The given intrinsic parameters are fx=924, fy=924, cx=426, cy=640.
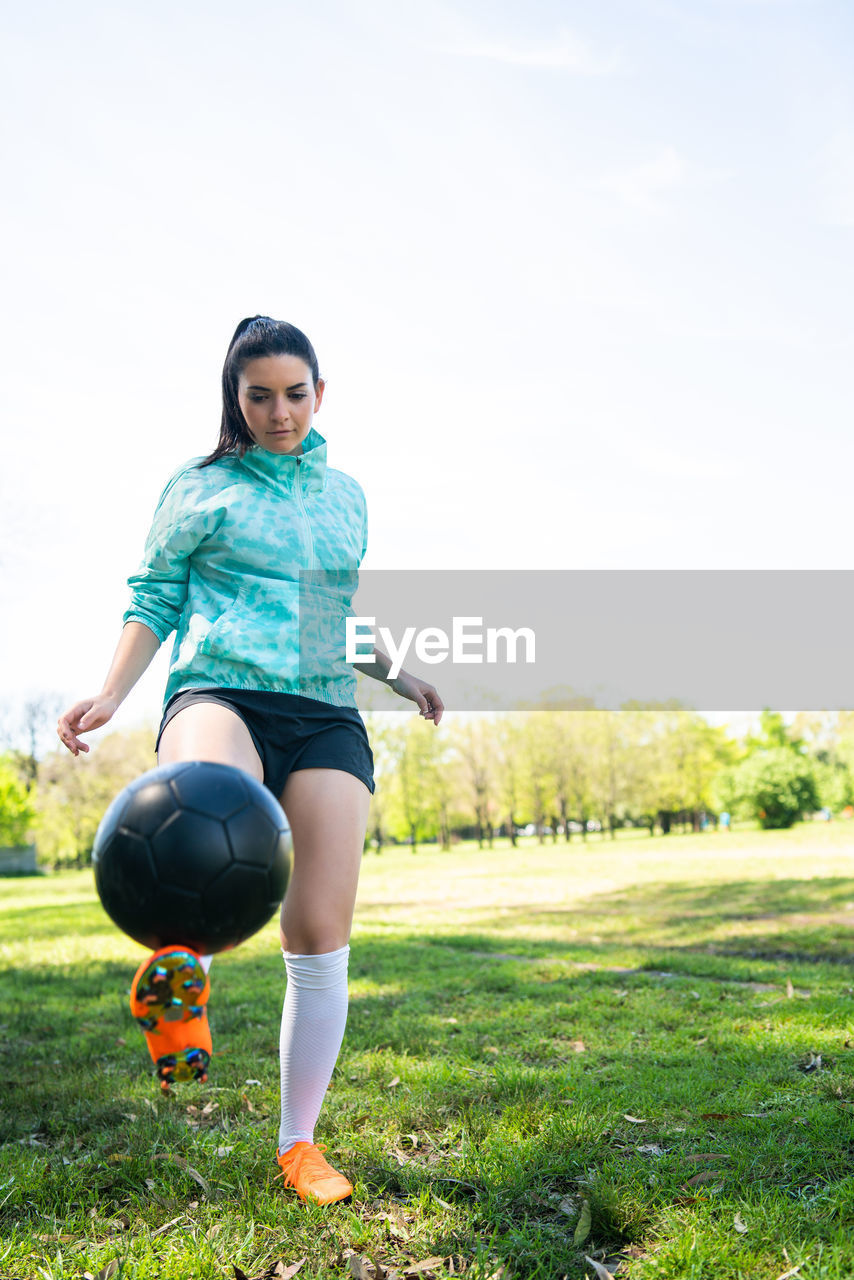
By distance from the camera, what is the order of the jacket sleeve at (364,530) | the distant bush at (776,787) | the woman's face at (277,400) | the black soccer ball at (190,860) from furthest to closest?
Answer: the distant bush at (776,787), the jacket sleeve at (364,530), the woman's face at (277,400), the black soccer ball at (190,860)

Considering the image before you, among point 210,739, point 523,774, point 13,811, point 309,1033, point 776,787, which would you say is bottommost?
point 13,811

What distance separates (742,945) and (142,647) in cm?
776

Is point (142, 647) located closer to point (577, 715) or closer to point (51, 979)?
point (51, 979)

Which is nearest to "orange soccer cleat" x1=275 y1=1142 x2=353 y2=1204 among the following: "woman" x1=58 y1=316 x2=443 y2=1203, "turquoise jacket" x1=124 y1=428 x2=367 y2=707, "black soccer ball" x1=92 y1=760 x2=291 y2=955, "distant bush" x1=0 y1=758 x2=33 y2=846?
"woman" x1=58 y1=316 x2=443 y2=1203

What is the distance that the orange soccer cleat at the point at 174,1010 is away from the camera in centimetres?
219

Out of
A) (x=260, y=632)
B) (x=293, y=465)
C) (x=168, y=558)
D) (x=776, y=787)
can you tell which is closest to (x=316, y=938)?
(x=260, y=632)

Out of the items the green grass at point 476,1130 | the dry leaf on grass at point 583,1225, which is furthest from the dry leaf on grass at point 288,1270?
the dry leaf on grass at point 583,1225

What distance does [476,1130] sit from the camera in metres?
3.40

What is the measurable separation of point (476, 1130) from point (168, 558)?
234 centimetres

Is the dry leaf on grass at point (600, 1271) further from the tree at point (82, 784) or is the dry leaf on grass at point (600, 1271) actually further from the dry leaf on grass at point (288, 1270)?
the tree at point (82, 784)

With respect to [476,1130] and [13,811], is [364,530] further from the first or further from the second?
[13,811]

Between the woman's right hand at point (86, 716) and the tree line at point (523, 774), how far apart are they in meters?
43.0

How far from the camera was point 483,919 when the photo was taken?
12984 millimetres

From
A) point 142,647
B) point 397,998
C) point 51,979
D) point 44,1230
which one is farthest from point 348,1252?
point 51,979
